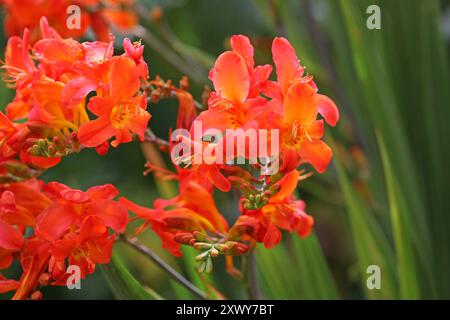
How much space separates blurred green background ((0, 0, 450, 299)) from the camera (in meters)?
1.08

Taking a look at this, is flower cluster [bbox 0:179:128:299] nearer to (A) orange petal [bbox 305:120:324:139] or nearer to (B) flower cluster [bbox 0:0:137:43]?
(A) orange petal [bbox 305:120:324:139]

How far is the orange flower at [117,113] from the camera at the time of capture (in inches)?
26.7

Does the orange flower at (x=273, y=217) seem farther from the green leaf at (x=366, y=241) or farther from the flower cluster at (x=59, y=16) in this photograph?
the flower cluster at (x=59, y=16)

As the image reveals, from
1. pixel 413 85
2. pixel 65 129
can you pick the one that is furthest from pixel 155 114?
pixel 65 129

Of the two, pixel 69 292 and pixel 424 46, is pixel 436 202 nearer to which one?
pixel 424 46

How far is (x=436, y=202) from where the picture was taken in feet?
4.11

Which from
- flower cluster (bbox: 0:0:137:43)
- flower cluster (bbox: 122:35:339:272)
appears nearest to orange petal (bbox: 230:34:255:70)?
flower cluster (bbox: 122:35:339:272)

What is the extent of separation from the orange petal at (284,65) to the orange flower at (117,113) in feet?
0.39

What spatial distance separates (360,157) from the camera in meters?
1.61

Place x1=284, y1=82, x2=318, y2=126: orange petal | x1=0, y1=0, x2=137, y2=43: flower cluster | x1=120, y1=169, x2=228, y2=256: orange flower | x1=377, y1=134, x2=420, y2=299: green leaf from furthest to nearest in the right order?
x1=0, y1=0, x2=137, y2=43: flower cluster, x1=377, y1=134, x2=420, y2=299: green leaf, x1=120, y1=169, x2=228, y2=256: orange flower, x1=284, y1=82, x2=318, y2=126: orange petal

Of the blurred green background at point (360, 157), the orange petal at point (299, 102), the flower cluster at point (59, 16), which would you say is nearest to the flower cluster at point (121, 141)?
the orange petal at point (299, 102)

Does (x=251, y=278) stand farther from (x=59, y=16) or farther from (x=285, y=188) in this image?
(x=59, y=16)

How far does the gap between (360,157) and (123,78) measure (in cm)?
99

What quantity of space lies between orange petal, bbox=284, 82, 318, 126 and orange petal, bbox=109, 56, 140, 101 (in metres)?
0.13
